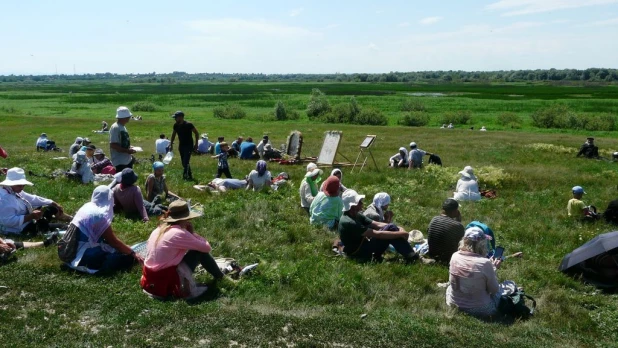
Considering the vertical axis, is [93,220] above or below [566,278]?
above

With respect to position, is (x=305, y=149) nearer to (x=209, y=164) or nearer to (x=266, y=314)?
(x=209, y=164)

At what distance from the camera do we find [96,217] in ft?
25.0

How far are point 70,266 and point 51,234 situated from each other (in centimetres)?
A: 151

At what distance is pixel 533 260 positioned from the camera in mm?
9320

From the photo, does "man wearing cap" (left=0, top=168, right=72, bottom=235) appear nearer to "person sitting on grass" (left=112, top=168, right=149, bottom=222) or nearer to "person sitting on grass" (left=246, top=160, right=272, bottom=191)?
"person sitting on grass" (left=112, top=168, right=149, bottom=222)

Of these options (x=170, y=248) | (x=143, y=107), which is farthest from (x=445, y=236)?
(x=143, y=107)

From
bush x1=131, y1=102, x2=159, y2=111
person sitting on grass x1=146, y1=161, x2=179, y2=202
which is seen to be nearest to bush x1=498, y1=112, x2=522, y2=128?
person sitting on grass x1=146, y1=161, x2=179, y2=202

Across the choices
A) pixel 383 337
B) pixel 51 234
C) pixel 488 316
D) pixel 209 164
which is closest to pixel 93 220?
pixel 51 234

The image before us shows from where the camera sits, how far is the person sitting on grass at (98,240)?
300 inches

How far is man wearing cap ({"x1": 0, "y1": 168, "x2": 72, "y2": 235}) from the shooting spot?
30.1 feet

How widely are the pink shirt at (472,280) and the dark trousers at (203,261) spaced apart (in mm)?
3124

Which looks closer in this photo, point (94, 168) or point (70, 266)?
point (70, 266)

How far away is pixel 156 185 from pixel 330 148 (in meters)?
8.89

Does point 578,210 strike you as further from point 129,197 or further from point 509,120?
point 509,120
